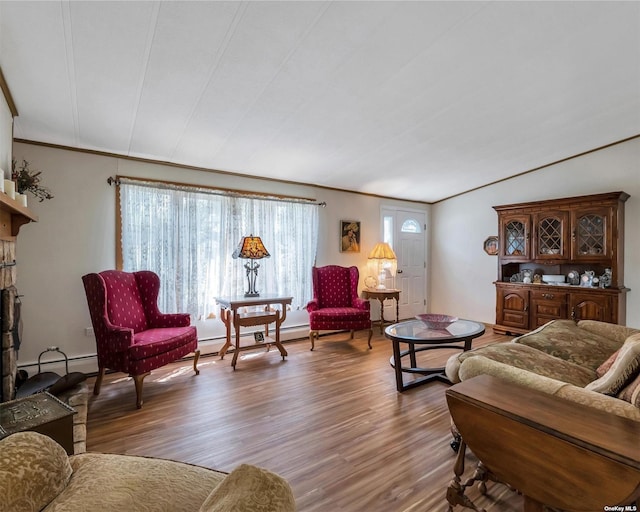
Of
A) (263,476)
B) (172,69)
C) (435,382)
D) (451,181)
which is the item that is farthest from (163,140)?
(451,181)

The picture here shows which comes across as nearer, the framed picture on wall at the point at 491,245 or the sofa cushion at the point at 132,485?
the sofa cushion at the point at 132,485

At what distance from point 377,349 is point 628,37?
358cm

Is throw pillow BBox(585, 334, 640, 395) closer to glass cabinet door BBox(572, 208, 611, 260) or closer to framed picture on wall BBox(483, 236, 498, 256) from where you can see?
glass cabinet door BBox(572, 208, 611, 260)

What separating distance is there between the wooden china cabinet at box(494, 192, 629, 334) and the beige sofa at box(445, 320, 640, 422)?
158cm

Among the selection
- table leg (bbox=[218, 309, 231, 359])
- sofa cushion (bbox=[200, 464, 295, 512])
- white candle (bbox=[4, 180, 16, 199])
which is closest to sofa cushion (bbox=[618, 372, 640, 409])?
sofa cushion (bbox=[200, 464, 295, 512])

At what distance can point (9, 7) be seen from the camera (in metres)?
1.61

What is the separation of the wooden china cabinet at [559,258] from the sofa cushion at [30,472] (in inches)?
198

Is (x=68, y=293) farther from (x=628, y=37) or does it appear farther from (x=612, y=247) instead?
(x=612, y=247)

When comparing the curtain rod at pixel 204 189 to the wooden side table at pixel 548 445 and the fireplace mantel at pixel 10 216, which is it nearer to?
the fireplace mantel at pixel 10 216

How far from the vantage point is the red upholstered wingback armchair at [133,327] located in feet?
8.44

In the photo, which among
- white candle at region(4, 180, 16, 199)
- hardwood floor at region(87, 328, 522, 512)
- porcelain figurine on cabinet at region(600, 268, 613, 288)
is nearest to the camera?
hardwood floor at region(87, 328, 522, 512)

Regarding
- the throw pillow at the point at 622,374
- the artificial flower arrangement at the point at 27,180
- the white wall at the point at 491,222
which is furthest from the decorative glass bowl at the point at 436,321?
the artificial flower arrangement at the point at 27,180

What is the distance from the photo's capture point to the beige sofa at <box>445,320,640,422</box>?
1373 millimetres

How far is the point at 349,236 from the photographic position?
202 inches
